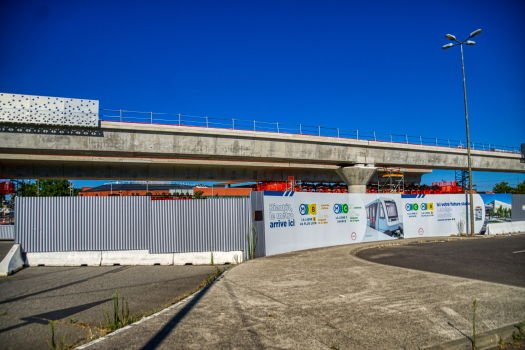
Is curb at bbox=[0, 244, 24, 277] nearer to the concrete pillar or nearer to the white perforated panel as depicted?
the white perforated panel

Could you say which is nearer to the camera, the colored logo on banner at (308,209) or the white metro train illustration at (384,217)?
the colored logo on banner at (308,209)

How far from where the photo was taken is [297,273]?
9602mm

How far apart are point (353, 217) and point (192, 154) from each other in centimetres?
1231

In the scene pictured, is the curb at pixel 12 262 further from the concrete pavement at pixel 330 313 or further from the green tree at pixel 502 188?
the green tree at pixel 502 188

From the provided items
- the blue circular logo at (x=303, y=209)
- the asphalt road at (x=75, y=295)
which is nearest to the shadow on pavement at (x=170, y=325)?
the asphalt road at (x=75, y=295)

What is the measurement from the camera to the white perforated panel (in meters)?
20.0

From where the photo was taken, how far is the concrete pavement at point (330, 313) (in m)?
4.80

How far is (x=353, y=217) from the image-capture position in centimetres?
1747

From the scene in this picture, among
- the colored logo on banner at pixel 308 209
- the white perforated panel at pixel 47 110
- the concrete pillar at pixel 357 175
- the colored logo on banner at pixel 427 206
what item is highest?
the white perforated panel at pixel 47 110

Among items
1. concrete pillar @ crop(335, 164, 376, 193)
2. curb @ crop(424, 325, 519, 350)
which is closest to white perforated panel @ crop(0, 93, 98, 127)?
concrete pillar @ crop(335, 164, 376, 193)

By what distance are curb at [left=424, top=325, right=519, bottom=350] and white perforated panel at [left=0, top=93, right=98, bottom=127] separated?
71.3 ft

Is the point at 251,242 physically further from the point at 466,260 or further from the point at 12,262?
the point at 12,262

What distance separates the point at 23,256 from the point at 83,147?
419 inches

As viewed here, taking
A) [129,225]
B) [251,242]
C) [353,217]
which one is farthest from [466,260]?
[129,225]
